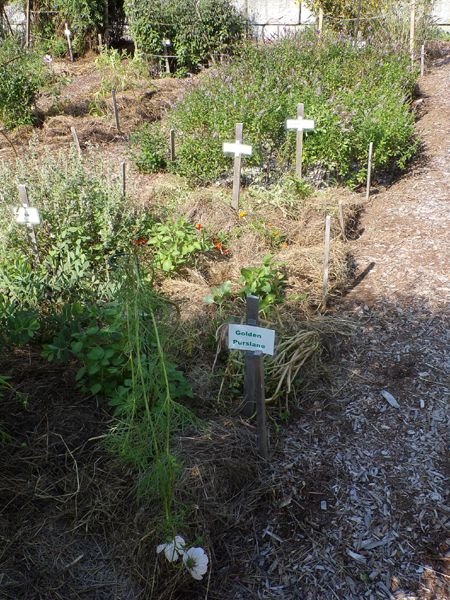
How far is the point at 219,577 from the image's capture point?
2453 millimetres

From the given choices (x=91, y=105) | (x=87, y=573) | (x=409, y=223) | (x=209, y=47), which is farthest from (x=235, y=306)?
(x=209, y=47)

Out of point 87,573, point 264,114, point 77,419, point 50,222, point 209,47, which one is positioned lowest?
point 87,573

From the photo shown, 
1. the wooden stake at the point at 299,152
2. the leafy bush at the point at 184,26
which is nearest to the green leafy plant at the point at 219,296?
the wooden stake at the point at 299,152

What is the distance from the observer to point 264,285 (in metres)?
4.04

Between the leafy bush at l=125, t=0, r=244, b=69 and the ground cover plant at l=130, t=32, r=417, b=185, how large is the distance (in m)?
4.11

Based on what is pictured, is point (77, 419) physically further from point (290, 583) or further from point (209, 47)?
point (209, 47)

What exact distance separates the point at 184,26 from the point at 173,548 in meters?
11.0

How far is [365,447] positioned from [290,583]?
88 centimetres

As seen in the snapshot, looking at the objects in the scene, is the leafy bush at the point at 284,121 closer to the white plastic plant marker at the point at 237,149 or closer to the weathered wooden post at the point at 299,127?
the weathered wooden post at the point at 299,127

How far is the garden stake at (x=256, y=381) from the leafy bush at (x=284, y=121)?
152 inches

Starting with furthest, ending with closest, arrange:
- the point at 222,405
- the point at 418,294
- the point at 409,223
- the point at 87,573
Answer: the point at 409,223
the point at 418,294
the point at 222,405
the point at 87,573

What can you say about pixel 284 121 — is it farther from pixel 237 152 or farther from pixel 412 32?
pixel 412 32

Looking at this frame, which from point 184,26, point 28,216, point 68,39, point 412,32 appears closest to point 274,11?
point 184,26

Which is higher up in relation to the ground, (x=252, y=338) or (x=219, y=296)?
(x=252, y=338)
